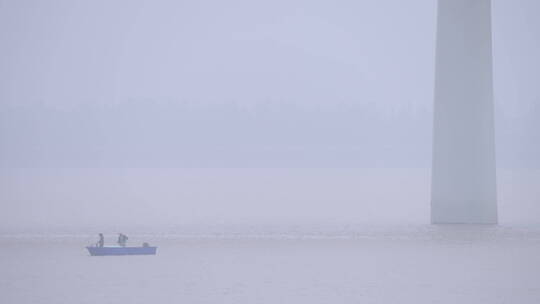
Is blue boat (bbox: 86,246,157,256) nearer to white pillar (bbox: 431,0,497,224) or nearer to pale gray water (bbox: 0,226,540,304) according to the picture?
pale gray water (bbox: 0,226,540,304)

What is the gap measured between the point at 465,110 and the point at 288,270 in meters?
10.6

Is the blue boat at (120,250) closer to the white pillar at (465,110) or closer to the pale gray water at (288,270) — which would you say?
the pale gray water at (288,270)

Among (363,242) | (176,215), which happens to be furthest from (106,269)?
(176,215)

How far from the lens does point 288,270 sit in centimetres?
3869

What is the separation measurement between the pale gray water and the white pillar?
1347 mm

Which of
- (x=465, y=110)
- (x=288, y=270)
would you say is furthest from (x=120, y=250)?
(x=465, y=110)

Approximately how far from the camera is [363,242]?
48.7 meters

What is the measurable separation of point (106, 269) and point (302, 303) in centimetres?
929

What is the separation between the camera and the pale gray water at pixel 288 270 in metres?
33.5

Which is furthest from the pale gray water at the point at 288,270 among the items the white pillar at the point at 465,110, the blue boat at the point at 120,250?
the white pillar at the point at 465,110

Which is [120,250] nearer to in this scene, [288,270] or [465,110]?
[288,270]

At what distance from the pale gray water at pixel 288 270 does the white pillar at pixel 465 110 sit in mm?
1347

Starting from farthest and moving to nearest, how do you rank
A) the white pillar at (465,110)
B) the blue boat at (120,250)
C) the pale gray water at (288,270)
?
the white pillar at (465,110), the blue boat at (120,250), the pale gray water at (288,270)

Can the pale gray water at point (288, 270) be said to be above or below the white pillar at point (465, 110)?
below
